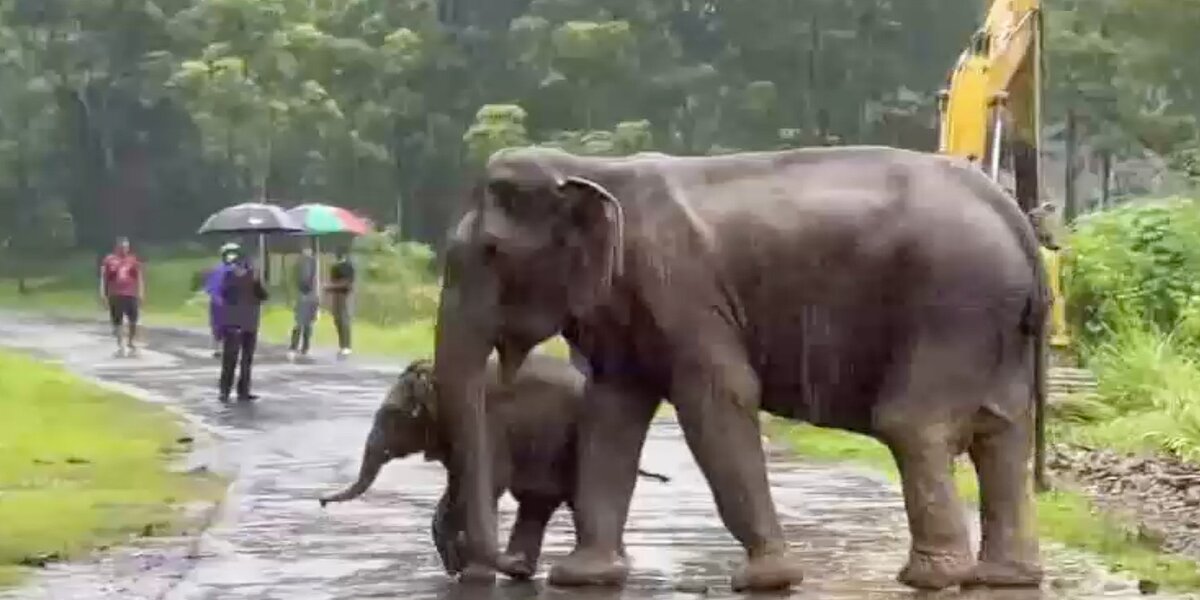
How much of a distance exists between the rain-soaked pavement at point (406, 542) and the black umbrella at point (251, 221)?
12.8 meters

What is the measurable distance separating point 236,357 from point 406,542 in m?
10.9

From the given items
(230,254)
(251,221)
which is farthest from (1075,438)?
(251,221)

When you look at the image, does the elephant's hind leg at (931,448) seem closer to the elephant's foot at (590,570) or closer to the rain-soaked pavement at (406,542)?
the rain-soaked pavement at (406,542)

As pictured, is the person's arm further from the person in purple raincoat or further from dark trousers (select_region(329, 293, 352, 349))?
dark trousers (select_region(329, 293, 352, 349))

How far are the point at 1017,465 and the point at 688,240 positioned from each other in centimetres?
165

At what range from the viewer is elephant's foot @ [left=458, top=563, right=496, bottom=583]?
28.8 feet

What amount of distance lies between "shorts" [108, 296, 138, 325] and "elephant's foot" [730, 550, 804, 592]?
21.5m

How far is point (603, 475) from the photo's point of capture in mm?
8828

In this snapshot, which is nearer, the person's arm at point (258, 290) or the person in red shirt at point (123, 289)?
the person's arm at point (258, 290)

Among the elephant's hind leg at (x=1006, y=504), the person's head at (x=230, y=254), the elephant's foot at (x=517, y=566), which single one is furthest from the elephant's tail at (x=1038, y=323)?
the person's head at (x=230, y=254)

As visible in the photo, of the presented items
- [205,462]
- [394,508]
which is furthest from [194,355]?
[394,508]

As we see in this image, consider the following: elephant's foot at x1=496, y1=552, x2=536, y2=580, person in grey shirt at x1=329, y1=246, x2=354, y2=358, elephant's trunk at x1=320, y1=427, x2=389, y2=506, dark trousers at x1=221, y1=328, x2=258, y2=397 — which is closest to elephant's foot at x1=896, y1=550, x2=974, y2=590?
elephant's foot at x1=496, y1=552, x2=536, y2=580

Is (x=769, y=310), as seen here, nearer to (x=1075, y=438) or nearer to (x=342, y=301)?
(x=1075, y=438)

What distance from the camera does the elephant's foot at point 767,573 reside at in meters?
8.56
